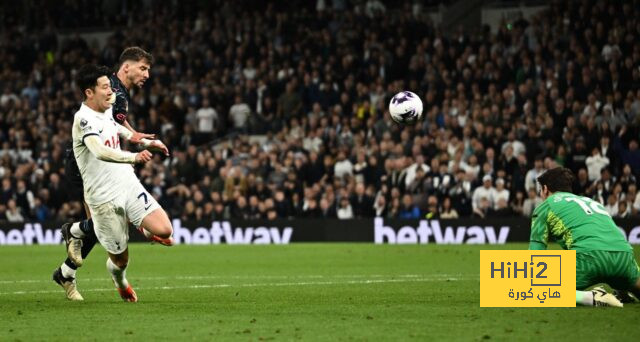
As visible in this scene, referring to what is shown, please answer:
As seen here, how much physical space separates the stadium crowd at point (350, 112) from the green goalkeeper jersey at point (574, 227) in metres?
14.3

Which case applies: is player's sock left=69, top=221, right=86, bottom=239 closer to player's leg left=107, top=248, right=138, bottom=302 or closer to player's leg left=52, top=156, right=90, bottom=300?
player's leg left=52, top=156, right=90, bottom=300

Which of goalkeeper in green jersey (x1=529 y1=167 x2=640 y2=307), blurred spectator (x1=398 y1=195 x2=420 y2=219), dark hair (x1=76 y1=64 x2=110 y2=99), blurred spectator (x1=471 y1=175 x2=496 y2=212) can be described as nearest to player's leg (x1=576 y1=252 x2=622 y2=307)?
goalkeeper in green jersey (x1=529 y1=167 x2=640 y2=307)

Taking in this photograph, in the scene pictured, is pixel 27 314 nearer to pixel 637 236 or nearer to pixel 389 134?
pixel 637 236

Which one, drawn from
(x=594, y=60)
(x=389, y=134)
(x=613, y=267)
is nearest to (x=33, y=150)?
(x=389, y=134)

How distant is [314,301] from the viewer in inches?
473

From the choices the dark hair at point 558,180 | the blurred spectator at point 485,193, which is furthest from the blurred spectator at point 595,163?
the dark hair at point 558,180

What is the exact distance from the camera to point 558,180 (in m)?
10.7

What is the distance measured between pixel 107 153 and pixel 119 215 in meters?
0.80

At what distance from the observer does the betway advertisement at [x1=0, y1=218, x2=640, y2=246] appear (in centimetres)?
2525

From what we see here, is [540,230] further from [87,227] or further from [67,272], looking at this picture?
[67,272]

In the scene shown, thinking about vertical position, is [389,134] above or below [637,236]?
above

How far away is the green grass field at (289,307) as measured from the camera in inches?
348

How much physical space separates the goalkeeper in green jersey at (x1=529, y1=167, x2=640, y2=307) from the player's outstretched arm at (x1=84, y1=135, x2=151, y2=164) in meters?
4.08

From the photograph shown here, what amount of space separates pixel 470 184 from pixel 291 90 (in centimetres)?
745
